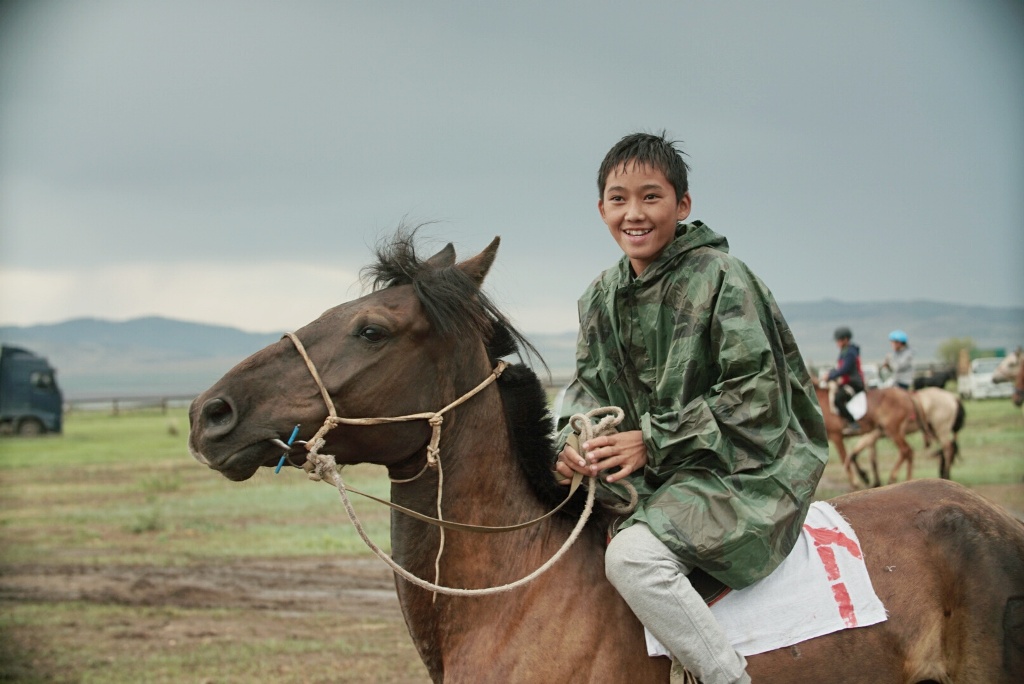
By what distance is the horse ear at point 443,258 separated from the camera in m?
3.19

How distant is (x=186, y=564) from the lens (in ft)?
34.7

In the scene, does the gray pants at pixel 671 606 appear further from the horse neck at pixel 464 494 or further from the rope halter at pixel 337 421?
the rope halter at pixel 337 421

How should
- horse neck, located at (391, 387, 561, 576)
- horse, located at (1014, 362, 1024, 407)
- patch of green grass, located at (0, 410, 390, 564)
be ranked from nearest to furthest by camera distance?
horse neck, located at (391, 387, 561, 576) → patch of green grass, located at (0, 410, 390, 564) → horse, located at (1014, 362, 1024, 407)

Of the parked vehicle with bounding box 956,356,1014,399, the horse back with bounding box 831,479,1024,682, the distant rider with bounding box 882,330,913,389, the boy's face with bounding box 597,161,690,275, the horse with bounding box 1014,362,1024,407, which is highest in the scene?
the boy's face with bounding box 597,161,690,275

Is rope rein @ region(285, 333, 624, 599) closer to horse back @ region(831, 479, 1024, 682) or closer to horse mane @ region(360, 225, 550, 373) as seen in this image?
horse mane @ region(360, 225, 550, 373)

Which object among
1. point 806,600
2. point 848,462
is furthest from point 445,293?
point 848,462

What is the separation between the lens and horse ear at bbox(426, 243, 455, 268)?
3.19 meters

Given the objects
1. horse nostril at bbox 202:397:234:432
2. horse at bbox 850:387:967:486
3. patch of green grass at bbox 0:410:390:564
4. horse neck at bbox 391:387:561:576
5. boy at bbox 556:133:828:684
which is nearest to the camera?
horse nostril at bbox 202:397:234:432

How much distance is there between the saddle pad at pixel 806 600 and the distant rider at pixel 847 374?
46.5 ft

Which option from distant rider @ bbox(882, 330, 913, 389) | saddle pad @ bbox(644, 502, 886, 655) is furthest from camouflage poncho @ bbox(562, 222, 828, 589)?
distant rider @ bbox(882, 330, 913, 389)

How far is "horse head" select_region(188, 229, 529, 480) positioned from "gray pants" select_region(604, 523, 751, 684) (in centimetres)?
80

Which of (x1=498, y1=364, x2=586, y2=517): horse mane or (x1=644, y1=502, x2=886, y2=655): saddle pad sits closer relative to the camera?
(x1=644, y1=502, x2=886, y2=655): saddle pad

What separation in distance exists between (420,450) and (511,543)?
48 cm

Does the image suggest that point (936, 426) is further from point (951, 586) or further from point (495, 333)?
point (495, 333)
